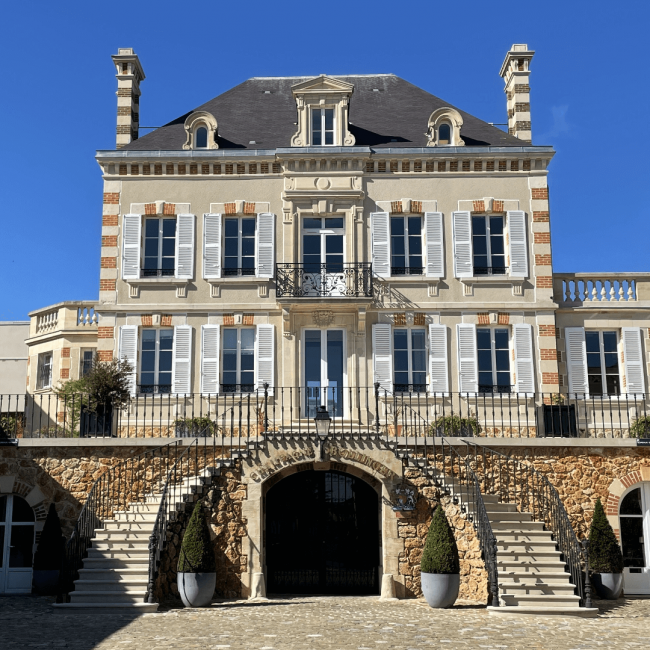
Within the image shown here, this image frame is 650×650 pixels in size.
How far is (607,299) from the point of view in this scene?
63.6 feet

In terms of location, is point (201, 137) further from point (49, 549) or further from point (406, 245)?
point (49, 549)

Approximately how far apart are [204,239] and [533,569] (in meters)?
10.5

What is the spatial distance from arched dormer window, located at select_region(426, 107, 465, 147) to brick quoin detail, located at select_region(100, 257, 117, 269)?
307 inches

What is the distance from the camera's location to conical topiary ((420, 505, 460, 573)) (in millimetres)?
12906

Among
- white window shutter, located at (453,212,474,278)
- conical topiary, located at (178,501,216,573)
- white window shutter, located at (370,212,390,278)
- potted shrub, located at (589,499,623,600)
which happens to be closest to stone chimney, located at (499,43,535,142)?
white window shutter, located at (453,212,474,278)

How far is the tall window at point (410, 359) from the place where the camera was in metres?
18.7

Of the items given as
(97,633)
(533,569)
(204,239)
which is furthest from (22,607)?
(204,239)

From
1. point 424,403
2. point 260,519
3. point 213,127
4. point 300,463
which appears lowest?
point 260,519

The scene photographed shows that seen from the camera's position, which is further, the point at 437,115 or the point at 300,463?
the point at 437,115

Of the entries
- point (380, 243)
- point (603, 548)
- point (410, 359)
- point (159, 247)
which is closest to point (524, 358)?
point (410, 359)

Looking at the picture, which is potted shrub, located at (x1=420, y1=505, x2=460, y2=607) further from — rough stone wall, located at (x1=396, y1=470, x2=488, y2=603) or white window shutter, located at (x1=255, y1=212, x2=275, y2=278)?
white window shutter, located at (x1=255, y1=212, x2=275, y2=278)

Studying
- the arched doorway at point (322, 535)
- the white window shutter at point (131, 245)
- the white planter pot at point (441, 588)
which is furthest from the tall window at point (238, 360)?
the white planter pot at point (441, 588)

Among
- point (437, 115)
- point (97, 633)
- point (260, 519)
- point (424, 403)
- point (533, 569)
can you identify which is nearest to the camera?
point (97, 633)

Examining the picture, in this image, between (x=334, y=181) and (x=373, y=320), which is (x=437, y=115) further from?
(x=373, y=320)
